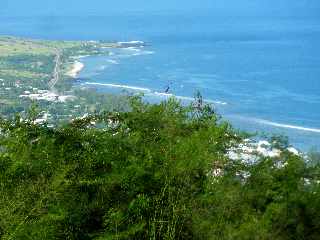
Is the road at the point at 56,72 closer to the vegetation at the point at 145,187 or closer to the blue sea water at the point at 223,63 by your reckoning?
the blue sea water at the point at 223,63

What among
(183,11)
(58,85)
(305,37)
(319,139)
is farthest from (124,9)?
(319,139)

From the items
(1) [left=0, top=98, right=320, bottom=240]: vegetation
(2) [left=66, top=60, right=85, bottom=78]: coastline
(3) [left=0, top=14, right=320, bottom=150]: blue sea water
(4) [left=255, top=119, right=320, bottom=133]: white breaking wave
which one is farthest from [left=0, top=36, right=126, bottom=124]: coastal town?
(1) [left=0, top=98, right=320, bottom=240]: vegetation

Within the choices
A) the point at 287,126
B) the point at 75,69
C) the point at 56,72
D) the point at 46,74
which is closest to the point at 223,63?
the point at 75,69

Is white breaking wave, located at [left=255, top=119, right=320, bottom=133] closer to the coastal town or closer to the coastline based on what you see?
the coastal town

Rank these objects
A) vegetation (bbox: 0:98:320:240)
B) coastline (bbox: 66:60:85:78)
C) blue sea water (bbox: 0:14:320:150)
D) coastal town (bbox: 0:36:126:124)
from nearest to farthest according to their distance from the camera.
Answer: vegetation (bbox: 0:98:320:240)
coastal town (bbox: 0:36:126:124)
blue sea water (bbox: 0:14:320:150)
coastline (bbox: 66:60:85:78)

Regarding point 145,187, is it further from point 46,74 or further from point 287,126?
point 46,74

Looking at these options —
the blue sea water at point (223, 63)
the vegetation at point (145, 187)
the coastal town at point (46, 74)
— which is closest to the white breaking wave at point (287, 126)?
the blue sea water at point (223, 63)

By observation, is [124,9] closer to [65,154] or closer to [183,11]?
[183,11]
